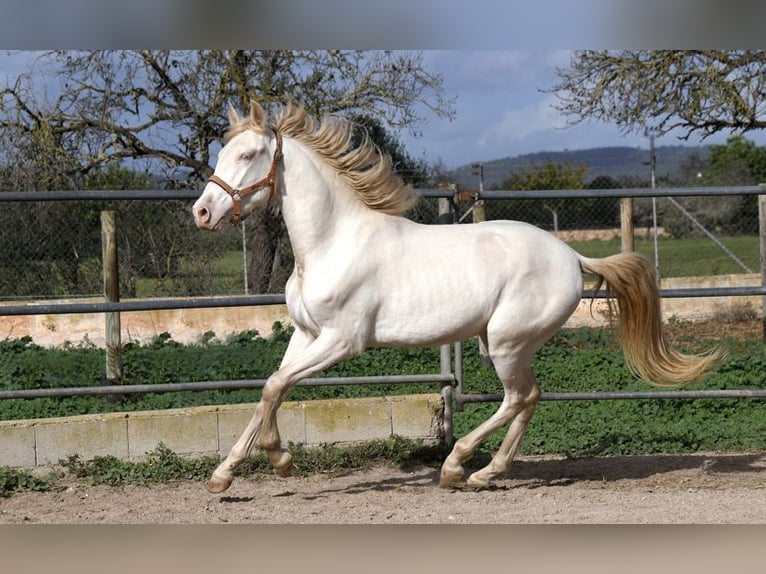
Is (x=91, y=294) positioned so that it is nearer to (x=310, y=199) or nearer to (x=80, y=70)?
(x=80, y=70)

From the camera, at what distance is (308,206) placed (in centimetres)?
512

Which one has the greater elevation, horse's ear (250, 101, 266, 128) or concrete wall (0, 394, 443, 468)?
horse's ear (250, 101, 266, 128)

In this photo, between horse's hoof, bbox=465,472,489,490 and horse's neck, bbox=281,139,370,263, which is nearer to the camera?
horse's neck, bbox=281,139,370,263

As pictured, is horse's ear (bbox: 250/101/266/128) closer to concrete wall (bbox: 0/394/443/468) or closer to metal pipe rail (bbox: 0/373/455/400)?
metal pipe rail (bbox: 0/373/455/400)

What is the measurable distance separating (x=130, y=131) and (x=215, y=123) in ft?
3.54

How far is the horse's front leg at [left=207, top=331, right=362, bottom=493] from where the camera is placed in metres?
4.96

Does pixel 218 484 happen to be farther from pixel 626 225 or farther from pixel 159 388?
pixel 626 225

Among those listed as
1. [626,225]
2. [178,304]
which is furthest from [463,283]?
[626,225]

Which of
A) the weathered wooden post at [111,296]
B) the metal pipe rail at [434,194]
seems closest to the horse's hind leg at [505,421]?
the metal pipe rail at [434,194]

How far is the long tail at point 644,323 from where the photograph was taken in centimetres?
544

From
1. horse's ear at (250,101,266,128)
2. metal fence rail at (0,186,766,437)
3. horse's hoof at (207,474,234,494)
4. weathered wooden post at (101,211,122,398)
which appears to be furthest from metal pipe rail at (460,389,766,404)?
weathered wooden post at (101,211,122,398)

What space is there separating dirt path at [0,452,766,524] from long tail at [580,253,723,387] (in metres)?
0.61

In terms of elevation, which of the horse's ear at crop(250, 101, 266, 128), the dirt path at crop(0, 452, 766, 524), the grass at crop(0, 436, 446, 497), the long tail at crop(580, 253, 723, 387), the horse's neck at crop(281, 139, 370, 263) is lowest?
the dirt path at crop(0, 452, 766, 524)
